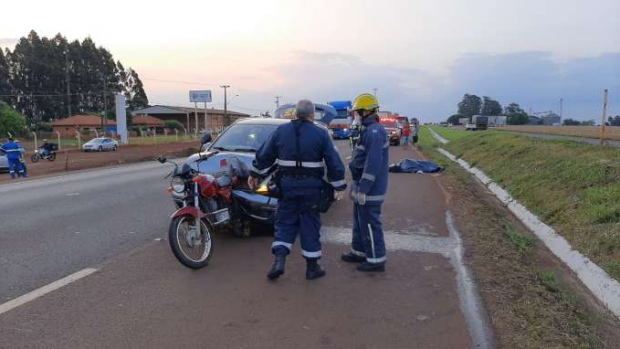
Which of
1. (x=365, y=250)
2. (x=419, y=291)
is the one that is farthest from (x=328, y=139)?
(x=419, y=291)

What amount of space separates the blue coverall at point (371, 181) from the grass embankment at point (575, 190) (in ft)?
8.46

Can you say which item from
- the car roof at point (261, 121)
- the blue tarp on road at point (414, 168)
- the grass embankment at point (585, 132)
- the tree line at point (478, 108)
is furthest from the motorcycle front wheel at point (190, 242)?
the tree line at point (478, 108)

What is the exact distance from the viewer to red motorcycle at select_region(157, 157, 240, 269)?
17.1 ft

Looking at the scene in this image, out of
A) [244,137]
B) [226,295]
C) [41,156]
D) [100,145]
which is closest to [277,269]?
[226,295]

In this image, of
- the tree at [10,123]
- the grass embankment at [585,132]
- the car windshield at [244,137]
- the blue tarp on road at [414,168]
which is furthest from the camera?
the tree at [10,123]

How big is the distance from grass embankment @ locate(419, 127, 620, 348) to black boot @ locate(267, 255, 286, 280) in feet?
6.52

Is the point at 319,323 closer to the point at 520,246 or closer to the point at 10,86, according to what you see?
the point at 520,246

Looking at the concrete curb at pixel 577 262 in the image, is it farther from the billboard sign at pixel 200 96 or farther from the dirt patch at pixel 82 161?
the billboard sign at pixel 200 96

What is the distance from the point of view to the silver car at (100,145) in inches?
1526

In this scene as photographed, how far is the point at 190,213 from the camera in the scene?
5.28m

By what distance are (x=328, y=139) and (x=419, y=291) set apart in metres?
1.76

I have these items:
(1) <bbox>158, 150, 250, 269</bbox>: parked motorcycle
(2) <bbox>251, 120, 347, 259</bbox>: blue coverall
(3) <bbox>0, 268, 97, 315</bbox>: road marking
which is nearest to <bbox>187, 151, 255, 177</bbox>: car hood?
(1) <bbox>158, 150, 250, 269</bbox>: parked motorcycle

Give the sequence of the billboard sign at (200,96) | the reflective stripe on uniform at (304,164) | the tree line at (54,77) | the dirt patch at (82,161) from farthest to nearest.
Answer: the tree line at (54,77), the billboard sign at (200,96), the dirt patch at (82,161), the reflective stripe on uniform at (304,164)

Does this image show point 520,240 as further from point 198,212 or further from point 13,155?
point 13,155
